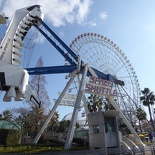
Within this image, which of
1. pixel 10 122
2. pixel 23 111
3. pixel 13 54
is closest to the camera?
pixel 13 54

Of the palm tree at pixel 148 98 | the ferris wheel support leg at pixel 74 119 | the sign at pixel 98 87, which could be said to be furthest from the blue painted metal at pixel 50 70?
the palm tree at pixel 148 98

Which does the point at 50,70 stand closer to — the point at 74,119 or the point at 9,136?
the point at 74,119

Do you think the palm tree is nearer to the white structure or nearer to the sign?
the sign

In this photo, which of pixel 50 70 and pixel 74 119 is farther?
pixel 50 70

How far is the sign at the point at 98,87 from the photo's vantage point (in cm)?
3215

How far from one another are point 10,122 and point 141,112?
34.4 meters

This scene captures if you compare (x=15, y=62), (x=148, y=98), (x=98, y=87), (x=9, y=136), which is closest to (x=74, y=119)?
(x=98, y=87)

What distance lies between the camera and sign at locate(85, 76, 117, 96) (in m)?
32.2

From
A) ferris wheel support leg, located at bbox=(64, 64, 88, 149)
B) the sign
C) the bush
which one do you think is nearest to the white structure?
ferris wheel support leg, located at bbox=(64, 64, 88, 149)

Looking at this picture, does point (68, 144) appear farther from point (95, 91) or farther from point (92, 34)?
point (92, 34)

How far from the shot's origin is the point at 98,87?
3334 centimetres

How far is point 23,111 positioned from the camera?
44.9 meters

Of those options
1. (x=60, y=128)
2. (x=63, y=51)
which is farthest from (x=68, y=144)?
(x=60, y=128)

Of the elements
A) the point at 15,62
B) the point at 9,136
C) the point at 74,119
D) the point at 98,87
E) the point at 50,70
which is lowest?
the point at 9,136
